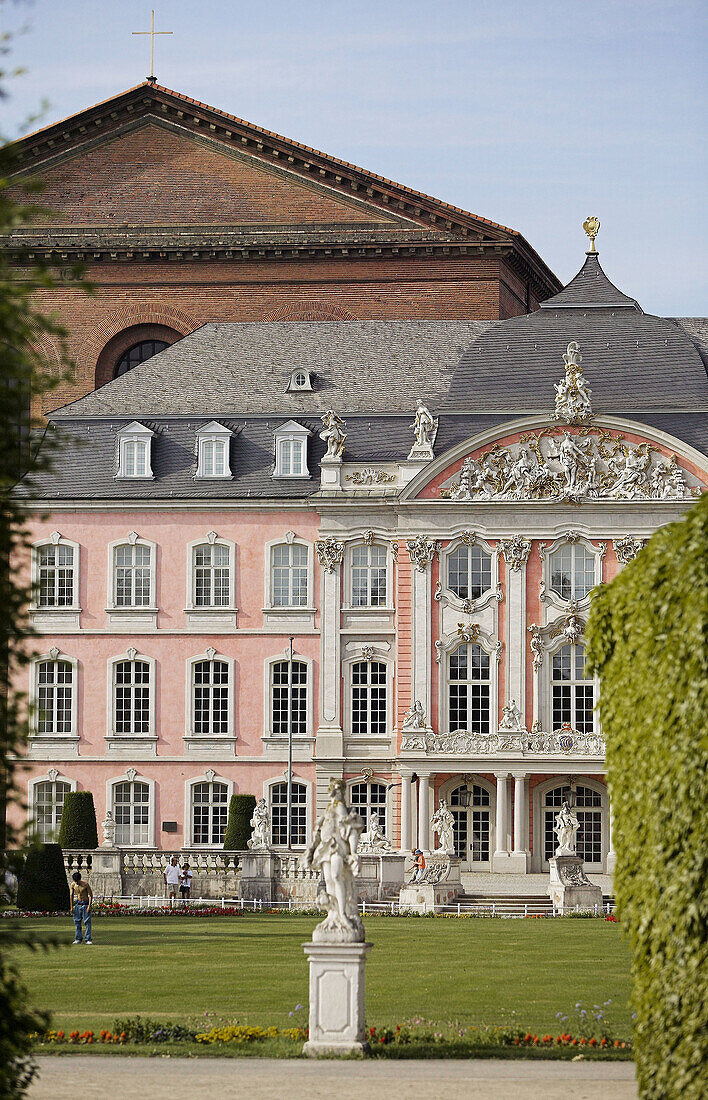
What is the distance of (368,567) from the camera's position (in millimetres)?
60812

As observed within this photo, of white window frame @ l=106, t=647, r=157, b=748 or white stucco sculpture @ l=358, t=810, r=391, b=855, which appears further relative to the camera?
white window frame @ l=106, t=647, r=157, b=748

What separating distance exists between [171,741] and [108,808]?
2.91 meters

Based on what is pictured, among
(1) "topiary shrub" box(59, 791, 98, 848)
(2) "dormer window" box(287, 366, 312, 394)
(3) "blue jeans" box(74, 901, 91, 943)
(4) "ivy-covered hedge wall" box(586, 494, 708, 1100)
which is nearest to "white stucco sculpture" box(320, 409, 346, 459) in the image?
(2) "dormer window" box(287, 366, 312, 394)

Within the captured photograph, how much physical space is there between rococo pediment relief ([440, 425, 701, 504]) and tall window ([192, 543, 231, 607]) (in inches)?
312

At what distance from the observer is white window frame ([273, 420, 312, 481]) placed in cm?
6184

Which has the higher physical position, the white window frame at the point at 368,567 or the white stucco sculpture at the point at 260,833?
the white window frame at the point at 368,567

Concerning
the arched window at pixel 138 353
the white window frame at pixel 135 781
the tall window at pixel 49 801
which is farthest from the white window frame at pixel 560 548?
the arched window at pixel 138 353

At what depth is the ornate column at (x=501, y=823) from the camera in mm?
57500

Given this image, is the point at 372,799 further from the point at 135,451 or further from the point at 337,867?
the point at 337,867

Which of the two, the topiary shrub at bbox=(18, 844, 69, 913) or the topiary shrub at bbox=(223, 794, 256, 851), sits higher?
the topiary shrub at bbox=(223, 794, 256, 851)

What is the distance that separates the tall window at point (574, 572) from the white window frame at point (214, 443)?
36.5 ft

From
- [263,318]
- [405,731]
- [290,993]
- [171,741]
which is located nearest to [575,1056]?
[290,993]

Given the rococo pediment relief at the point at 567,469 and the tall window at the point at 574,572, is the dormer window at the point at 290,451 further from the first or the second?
the tall window at the point at 574,572

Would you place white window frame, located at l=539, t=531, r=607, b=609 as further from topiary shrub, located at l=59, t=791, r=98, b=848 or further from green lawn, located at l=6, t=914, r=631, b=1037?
green lawn, located at l=6, t=914, r=631, b=1037
